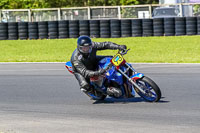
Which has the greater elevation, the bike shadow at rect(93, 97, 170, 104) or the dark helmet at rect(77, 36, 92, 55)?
the dark helmet at rect(77, 36, 92, 55)

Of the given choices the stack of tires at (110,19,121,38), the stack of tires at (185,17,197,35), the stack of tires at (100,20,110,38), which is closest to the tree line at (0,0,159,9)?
the stack of tires at (100,20,110,38)

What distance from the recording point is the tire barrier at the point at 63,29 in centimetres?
2327

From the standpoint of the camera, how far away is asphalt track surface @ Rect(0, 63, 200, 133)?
6309mm

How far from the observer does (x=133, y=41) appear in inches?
→ 904

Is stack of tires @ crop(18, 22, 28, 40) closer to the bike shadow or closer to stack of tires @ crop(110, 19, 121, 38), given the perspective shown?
stack of tires @ crop(110, 19, 121, 38)

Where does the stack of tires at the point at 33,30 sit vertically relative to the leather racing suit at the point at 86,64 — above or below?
above

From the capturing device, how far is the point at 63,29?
23594 millimetres

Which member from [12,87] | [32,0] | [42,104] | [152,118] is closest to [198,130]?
[152,118]

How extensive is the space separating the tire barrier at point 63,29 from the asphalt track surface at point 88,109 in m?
11.3

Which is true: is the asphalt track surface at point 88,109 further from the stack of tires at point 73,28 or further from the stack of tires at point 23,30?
the stack of tires at point 23,30

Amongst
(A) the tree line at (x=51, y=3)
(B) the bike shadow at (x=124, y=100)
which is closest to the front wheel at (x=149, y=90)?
(B) the bike shadow at (x=124, y=100)

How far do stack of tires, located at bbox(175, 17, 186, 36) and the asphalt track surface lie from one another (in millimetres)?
10168

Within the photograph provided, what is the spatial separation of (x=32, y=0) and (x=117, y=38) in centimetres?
2515

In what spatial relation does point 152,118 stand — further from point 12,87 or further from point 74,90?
point 12,87
